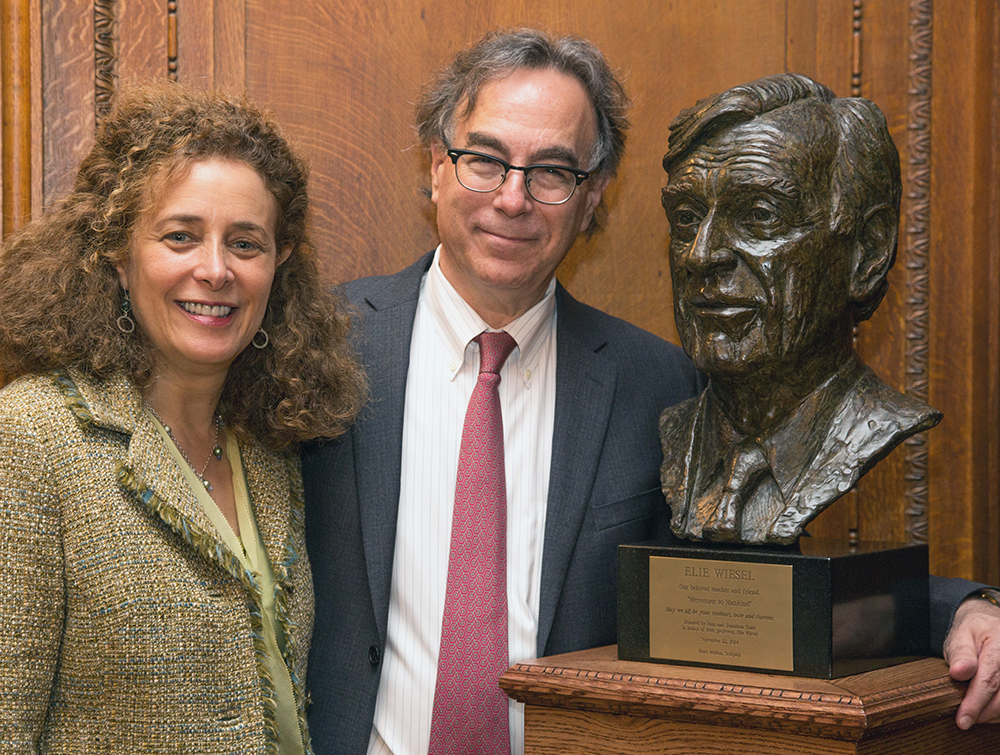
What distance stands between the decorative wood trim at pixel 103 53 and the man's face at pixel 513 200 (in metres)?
1.10

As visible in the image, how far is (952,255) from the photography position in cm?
321

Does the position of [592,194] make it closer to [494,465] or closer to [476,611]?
[494,465]

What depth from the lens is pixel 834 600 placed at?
1964mm

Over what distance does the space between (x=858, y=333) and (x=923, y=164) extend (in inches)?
21.5

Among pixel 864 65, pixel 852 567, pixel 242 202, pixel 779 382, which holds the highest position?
pixel 864 65

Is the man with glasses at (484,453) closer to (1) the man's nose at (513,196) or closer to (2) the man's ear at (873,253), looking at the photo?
(1) the man's nose at (513,196)

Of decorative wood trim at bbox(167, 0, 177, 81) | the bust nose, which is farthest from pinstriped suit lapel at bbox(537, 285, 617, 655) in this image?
decorative wood trim at bbox(167, 0, 177, 81)

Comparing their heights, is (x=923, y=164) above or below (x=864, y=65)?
below

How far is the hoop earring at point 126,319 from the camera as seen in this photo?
81.2 inches

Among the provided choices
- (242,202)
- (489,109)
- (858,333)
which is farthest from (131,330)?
(858,333)

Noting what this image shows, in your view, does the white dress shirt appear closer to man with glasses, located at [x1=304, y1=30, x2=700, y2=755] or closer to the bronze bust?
man with glasses, located at [x1=304, y1=30, x2=700, y2=755]

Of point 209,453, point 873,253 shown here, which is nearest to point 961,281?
point 873,253

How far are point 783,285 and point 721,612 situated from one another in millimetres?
668

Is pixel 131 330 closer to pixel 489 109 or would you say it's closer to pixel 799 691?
pixel 489 109
